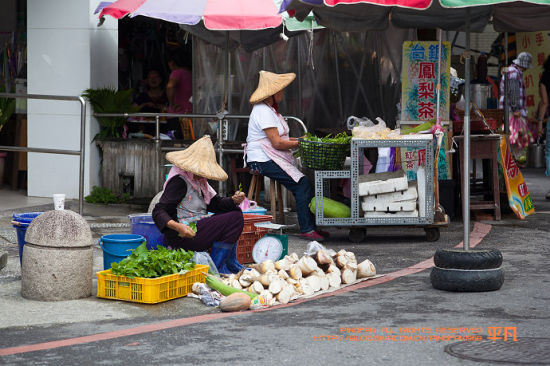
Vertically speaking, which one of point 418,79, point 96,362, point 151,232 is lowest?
point 96,362

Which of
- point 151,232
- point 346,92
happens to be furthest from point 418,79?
point 151,232

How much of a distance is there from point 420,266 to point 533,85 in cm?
1286

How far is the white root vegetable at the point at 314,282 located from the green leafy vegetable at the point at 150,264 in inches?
38.7

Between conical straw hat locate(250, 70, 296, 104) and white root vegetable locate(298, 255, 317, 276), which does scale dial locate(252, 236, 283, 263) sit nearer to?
white root vegetable locate(298, 255, 317, 276)

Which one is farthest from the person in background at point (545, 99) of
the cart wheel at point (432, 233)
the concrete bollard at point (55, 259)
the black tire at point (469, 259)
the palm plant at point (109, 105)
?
the concrete bollard at point (55, 259)

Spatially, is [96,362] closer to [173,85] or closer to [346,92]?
[346,92]

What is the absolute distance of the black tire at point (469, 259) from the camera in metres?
7.43

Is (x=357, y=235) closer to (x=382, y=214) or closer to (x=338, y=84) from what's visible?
(x=382, y=214)

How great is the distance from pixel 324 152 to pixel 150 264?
11.4 ft

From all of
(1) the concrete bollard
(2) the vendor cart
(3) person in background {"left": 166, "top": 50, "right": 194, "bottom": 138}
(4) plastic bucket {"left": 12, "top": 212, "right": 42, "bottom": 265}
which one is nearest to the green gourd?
(2) the vendor cart

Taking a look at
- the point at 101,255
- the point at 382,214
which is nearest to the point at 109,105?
the point at 101,255

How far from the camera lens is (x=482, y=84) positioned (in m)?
16.4

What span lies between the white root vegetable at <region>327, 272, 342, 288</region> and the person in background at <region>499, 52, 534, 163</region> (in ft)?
33.6

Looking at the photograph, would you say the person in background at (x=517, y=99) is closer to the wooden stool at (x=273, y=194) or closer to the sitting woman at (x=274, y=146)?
the wooden stool at (x=273, y=194)
